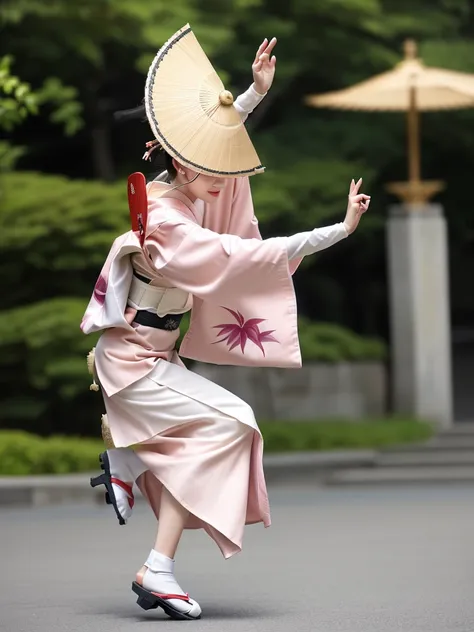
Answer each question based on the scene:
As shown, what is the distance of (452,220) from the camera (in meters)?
24.4

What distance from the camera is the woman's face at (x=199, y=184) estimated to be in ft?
24.7

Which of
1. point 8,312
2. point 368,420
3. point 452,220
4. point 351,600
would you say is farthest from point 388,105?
point 351,600

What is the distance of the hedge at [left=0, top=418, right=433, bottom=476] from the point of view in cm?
1388

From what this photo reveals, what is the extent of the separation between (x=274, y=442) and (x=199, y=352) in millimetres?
8235

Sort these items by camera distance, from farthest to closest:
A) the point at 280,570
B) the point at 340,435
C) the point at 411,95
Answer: the point at 411,95 → the point at 340,435 → the point at 280,570

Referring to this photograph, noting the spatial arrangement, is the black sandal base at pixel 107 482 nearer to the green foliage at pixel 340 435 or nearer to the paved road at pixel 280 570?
the paved road at pixel 280 570

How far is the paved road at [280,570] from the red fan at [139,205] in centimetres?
161

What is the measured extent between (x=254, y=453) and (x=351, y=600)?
94cm

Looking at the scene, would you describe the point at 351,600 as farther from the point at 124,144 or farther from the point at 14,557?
the point at 124,144

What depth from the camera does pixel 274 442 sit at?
15.9 meters

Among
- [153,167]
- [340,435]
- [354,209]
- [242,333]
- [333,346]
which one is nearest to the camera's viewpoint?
[354,209]

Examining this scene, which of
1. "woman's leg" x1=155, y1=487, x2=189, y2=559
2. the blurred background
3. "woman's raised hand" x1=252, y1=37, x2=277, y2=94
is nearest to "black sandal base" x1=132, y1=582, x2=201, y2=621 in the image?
"woman's leg" x1=155, y1=487, x2=189, y2=559

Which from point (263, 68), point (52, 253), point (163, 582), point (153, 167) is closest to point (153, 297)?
point (263, 68)

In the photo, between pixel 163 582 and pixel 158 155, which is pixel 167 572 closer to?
pixel 163 582
